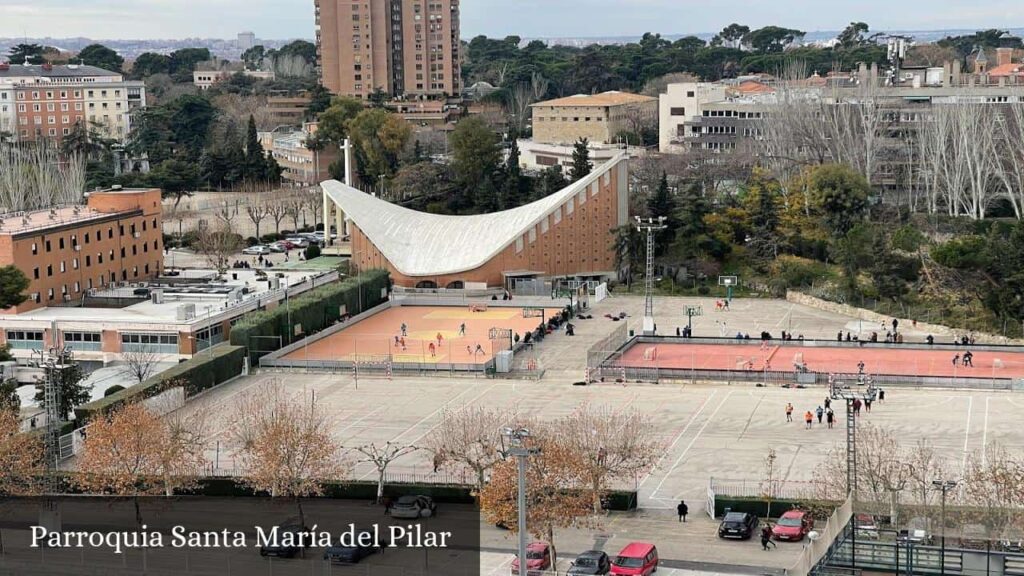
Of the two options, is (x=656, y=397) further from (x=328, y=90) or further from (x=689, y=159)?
(x=328, y=90)

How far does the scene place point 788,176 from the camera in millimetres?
73312

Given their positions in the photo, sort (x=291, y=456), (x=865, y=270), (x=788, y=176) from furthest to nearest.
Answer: (x=788, y=176), (x=865, y=270), (x=291, y=456)

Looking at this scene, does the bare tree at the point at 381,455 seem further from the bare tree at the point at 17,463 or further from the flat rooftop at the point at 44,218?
the flat rooftop at the point at 44,218

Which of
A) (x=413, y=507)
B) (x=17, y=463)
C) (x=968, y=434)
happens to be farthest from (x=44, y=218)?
(x=968, y=434)

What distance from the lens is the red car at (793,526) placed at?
28.9m

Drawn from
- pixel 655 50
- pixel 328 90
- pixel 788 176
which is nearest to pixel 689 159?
pixel 788 176

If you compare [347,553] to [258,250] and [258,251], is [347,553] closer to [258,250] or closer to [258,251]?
[258,251]

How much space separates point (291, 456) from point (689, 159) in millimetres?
53379

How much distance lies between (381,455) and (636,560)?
10500 mm

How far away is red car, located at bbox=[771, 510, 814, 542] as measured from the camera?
28.9 metres

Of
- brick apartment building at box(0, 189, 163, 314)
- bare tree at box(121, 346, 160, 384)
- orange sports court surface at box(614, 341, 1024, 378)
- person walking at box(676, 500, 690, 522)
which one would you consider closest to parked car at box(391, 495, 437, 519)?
person walking at box(676, 500, 690, 522)

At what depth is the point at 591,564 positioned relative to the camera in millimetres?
27094

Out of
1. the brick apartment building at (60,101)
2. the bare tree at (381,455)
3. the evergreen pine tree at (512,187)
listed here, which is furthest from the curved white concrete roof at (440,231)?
the brick apartment building at (60,101)

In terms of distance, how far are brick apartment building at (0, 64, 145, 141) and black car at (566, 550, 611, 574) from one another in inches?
3389
